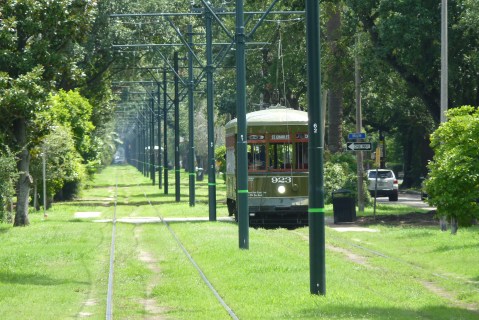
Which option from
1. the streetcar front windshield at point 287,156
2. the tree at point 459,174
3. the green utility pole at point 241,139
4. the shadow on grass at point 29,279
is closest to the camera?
the shadow on grass at point 29,279

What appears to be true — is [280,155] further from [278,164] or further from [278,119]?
[278,119]

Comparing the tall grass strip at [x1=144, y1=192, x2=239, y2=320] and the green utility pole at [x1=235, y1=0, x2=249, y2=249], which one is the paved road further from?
the green utility pole at [x1=235, y1=0, x2=249, y2=249]

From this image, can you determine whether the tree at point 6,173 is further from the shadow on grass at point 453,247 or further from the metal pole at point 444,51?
the shadow on grass at point 453,247

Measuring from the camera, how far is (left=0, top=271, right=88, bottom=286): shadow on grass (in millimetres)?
Answer: 20109

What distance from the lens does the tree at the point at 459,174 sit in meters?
27.0

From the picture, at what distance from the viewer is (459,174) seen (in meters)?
26.9

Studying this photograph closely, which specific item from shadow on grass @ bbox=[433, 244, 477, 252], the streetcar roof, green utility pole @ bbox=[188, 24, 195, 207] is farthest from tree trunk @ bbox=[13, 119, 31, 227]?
shadow on grass @ bbox=[433, 244, 477, 252]

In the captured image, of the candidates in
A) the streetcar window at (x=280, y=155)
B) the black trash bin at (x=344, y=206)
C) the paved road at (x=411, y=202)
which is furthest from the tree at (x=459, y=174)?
the paved road at (x=411, y=202)

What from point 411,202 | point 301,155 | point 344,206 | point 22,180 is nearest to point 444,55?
point 301,155

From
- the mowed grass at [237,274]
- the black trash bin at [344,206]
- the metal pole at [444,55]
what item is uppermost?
the metal pole at [444,55]

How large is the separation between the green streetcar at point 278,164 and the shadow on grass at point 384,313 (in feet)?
60.5

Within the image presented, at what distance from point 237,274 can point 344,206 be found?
1772 cm

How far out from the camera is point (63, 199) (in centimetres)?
6831

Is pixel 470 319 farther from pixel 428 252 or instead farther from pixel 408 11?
pixel 408 11
